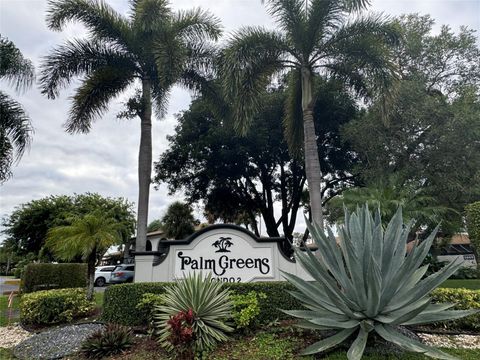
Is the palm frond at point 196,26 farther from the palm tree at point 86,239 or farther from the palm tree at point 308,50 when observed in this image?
the palm tree at point 86,239

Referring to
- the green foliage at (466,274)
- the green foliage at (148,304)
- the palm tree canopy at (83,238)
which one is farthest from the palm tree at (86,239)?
the green foliage at (466,274)

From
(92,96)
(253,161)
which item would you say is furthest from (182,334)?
(253,161)

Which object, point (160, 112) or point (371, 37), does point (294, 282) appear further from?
point (160, 112)

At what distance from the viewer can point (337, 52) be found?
1122 cm

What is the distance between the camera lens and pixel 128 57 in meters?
12.2

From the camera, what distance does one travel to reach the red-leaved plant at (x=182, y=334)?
4832 mm

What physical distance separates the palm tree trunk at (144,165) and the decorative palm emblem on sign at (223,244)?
3.51 m

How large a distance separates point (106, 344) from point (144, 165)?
6.64 meters

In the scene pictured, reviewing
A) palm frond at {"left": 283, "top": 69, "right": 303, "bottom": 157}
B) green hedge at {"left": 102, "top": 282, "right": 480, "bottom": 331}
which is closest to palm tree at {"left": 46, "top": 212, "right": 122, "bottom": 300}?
green hedge at {"left": 102, "top": 282, "right": 480, "bottom": 331}

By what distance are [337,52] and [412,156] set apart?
5.82 meters

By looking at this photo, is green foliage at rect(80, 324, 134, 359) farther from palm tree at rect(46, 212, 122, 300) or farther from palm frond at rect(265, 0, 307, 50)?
palm frond at rect(265, 0, 307, 50)

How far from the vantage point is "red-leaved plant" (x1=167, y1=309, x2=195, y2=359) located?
4832 mm

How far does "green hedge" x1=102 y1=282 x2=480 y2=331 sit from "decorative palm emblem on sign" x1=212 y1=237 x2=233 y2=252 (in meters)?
1.05

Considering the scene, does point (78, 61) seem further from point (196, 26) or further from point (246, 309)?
point (246, 309)
